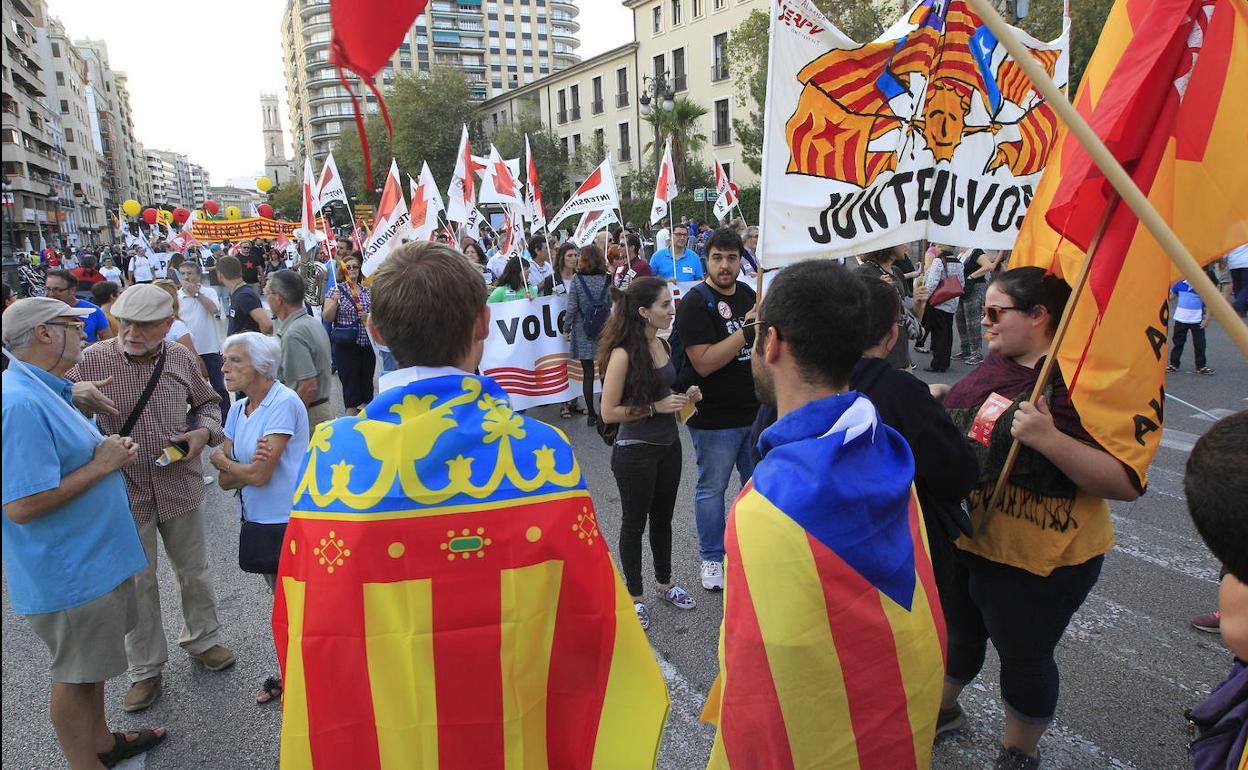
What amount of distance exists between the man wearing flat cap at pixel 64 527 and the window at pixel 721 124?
42.7 meters

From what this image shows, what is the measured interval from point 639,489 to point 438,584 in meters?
2.30

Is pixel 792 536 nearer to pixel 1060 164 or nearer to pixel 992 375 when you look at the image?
pixel 992 375

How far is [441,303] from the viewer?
70.9 inches

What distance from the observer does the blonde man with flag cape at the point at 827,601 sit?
1707mm

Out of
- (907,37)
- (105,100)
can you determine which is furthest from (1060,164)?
(105,100)

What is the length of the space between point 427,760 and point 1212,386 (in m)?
9.56

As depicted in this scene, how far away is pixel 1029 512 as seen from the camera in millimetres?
2492

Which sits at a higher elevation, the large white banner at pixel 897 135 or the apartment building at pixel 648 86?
the apartment building at pixel 648 86

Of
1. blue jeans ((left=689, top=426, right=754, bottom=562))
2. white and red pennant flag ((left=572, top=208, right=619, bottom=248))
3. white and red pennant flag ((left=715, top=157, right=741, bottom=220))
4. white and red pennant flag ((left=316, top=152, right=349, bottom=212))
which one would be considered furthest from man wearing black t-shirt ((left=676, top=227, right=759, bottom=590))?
white and red pennant flag ((left=715, top=157, right=741, bottom=220))

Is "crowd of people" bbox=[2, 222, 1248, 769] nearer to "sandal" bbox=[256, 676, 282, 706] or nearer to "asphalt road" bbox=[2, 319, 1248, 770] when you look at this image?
"sandal" bbox=[256, 676, 282, 706]

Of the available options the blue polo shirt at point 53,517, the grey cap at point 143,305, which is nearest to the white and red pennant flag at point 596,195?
the grey cap at point 143,305

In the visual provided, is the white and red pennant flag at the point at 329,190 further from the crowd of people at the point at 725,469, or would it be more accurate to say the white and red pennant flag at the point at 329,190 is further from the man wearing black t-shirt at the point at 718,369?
the man wearing black t-shirt at the point at 718,369

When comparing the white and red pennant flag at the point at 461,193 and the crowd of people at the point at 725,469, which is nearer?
the crowd of people at the point at 725,469

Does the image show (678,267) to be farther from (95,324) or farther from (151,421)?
(151,421)
